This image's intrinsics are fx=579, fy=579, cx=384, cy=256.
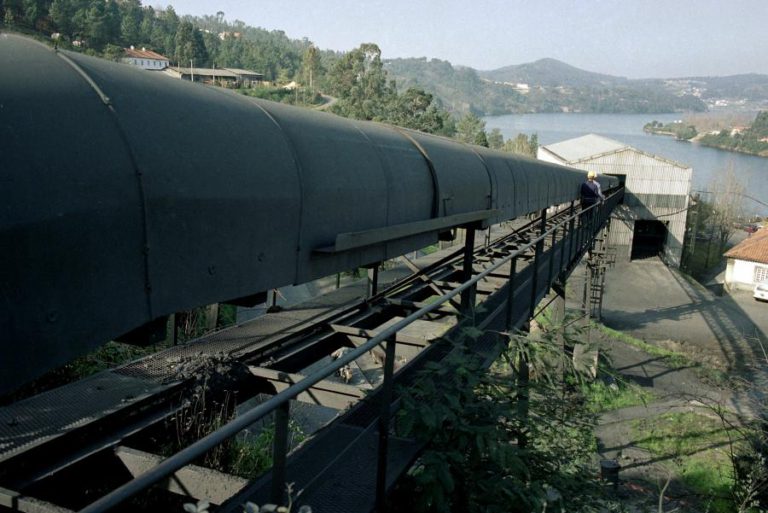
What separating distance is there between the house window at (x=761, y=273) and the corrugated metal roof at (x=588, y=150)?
8645mm

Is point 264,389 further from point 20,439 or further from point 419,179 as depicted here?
point 419,179

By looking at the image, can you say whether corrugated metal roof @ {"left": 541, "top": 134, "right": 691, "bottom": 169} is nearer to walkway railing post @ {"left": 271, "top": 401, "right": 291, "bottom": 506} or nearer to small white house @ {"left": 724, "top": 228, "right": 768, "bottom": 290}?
small white house @ {"left": 724, "top": 228, "right": 768, "bottom": 290}

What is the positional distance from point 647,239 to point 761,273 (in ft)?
24.5

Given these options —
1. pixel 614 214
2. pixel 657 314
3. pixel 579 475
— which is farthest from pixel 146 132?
pixel 614 214

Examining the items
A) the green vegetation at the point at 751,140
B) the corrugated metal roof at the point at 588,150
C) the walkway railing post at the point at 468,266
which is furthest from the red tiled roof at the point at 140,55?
the green vegetation at the point at 751,140

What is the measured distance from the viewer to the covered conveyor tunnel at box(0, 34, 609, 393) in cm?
177

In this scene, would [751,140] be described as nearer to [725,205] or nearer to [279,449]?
[725,205]

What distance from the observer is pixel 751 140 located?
569 ft

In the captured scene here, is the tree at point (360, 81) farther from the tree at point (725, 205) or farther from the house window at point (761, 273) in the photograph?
the house window at point (761, 273)

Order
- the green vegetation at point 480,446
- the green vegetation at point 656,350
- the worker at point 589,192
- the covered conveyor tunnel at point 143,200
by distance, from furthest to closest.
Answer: the green vegetation at point 656,350 → the worker at point 589,192 → the green vegetation at point 480,446 → the covered conveyor tunnel at point 143,200

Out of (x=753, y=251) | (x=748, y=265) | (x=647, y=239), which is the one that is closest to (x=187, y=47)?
(x=647, y=239)

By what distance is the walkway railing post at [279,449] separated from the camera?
230cm

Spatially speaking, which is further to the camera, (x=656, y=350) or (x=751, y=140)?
(x=751, y=140)

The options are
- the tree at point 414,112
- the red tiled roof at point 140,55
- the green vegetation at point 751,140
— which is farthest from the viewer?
the green vegetation at point 751,140
